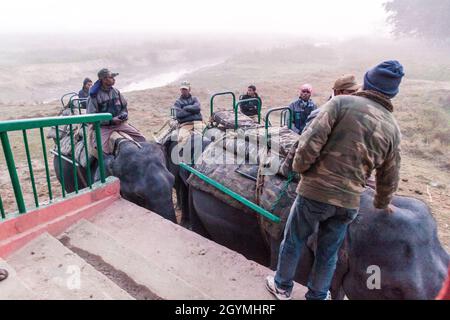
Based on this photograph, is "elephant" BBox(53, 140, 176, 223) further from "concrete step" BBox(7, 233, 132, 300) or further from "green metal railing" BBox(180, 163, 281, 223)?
"concrete step" BBox(7, 233, 132, 300)

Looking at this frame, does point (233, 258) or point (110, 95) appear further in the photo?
point (110, 95)

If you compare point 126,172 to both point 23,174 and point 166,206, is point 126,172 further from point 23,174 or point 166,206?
point 23,174

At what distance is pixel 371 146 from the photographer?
2.54m

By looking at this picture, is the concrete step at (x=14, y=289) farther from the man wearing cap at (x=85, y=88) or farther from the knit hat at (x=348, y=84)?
the man wearing cap at (x=85, y=88)

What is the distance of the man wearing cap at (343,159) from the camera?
2.51m

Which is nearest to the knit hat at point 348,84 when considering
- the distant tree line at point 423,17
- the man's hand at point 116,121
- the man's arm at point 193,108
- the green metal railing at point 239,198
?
the green metal railing at point 239,198

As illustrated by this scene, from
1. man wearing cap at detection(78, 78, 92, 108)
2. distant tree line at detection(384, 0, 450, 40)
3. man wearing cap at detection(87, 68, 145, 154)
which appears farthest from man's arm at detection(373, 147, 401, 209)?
distant tree line at detection(384, 0, 450, 40)

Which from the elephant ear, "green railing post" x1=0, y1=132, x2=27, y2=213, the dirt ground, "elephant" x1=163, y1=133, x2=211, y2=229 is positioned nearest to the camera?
"green railing post" x1=0, y1=132, x2=27, y2=213

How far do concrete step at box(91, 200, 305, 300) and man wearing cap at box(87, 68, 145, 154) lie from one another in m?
1.40

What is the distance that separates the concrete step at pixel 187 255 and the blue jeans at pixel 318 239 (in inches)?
9.0

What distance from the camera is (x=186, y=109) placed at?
6.50 metres

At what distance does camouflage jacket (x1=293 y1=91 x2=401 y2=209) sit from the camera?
98.8 inches
